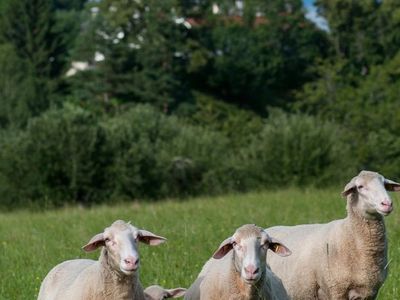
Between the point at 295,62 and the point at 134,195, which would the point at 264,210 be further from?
the point at 295,62

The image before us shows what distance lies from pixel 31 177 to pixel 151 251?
97.7 ft

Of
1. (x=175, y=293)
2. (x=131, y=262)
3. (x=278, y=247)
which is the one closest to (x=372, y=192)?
(x=278, y=247)

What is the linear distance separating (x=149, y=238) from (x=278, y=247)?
1.02m

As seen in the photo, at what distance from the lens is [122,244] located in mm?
7016

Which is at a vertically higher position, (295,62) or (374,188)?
(295,62)

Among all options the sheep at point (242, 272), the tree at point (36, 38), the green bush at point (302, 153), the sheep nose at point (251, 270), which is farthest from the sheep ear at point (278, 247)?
the tree at point (36, 38)

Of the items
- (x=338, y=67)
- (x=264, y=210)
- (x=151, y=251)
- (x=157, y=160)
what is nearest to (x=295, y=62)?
(x=338, y=67)

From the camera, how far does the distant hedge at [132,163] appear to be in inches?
1636

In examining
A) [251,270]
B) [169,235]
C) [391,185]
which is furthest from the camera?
[169,235]

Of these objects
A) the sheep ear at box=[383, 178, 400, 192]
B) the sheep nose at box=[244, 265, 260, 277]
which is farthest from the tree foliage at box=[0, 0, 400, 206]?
the sheep nose at box=[244, 265, 260, 277]

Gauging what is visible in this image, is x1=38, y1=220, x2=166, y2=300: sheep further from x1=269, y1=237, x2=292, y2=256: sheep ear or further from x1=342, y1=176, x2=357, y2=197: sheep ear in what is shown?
x1=342, y1=176, x2=357, y2=197: sheep ear

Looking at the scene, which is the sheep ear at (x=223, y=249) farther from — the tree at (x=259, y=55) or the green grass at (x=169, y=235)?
the tree at (x=259, y=55)

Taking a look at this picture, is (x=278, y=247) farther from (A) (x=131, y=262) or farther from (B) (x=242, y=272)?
(A) (x=131, y=262)

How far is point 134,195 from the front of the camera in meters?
44.3
